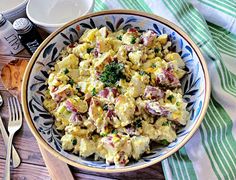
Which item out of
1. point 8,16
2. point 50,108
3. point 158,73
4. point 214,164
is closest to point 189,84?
point 158,73

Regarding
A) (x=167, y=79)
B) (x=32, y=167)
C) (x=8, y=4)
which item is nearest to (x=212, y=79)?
(x=167, y=79)

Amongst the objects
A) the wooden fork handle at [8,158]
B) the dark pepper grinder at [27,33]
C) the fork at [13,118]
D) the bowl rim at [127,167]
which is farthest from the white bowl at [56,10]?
the wooden fork handle at [8,158]

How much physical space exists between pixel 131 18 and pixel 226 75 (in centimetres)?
30

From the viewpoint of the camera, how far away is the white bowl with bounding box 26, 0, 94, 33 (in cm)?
120

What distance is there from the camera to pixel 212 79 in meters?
1.02

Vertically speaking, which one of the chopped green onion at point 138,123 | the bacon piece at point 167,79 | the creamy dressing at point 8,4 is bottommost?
the creamy dressing at point 8,4

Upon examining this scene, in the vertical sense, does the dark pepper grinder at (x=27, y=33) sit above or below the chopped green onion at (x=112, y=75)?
below

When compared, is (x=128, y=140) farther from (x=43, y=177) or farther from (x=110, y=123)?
(x=43, y=177)

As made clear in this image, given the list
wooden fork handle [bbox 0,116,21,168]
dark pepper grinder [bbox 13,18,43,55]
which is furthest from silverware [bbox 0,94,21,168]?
dark pepper grinder [bbox 13,18,43,55]

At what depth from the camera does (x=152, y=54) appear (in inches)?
39.8

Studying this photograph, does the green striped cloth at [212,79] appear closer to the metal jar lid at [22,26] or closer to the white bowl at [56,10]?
the white bowl at [56,10]

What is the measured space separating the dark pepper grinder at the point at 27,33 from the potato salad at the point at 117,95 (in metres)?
0.14

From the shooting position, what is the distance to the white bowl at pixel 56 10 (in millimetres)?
1196

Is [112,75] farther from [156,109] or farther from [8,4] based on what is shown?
[8,4]
